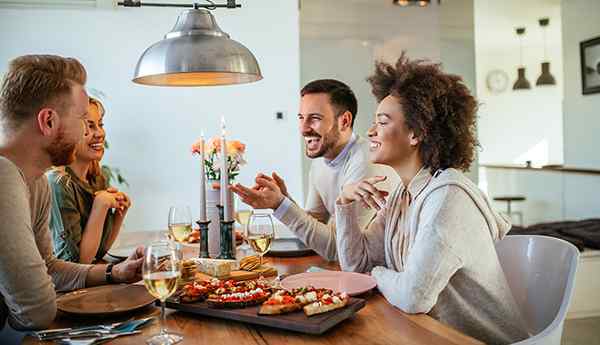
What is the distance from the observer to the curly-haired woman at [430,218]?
139cm

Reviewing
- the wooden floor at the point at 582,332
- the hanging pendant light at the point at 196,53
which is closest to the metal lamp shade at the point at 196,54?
the hanging pendant light at the point at 196,53

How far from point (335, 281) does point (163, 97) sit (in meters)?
3.30

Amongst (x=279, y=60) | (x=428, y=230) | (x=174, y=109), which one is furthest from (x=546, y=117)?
(x=428, y=230)

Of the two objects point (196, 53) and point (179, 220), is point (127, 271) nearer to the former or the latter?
point (179, 220)

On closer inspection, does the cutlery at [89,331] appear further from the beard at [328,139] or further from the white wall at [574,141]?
the white wall at [574,141]

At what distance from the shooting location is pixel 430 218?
143 centimetres

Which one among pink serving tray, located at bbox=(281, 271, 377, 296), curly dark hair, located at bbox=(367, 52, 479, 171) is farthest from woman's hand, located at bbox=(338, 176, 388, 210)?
pink serving tray, located at bbox=(281, 271, 377, 296)

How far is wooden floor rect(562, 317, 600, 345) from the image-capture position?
325cm

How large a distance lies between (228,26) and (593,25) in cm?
363

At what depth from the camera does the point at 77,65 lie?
152cm

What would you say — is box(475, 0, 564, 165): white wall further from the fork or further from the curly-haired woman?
the fork

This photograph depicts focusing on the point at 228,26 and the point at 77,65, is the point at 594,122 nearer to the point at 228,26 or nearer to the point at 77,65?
the point at 228,26

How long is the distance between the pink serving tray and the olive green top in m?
0.87

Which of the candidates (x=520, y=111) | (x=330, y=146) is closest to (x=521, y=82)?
(x=520, y=111)
